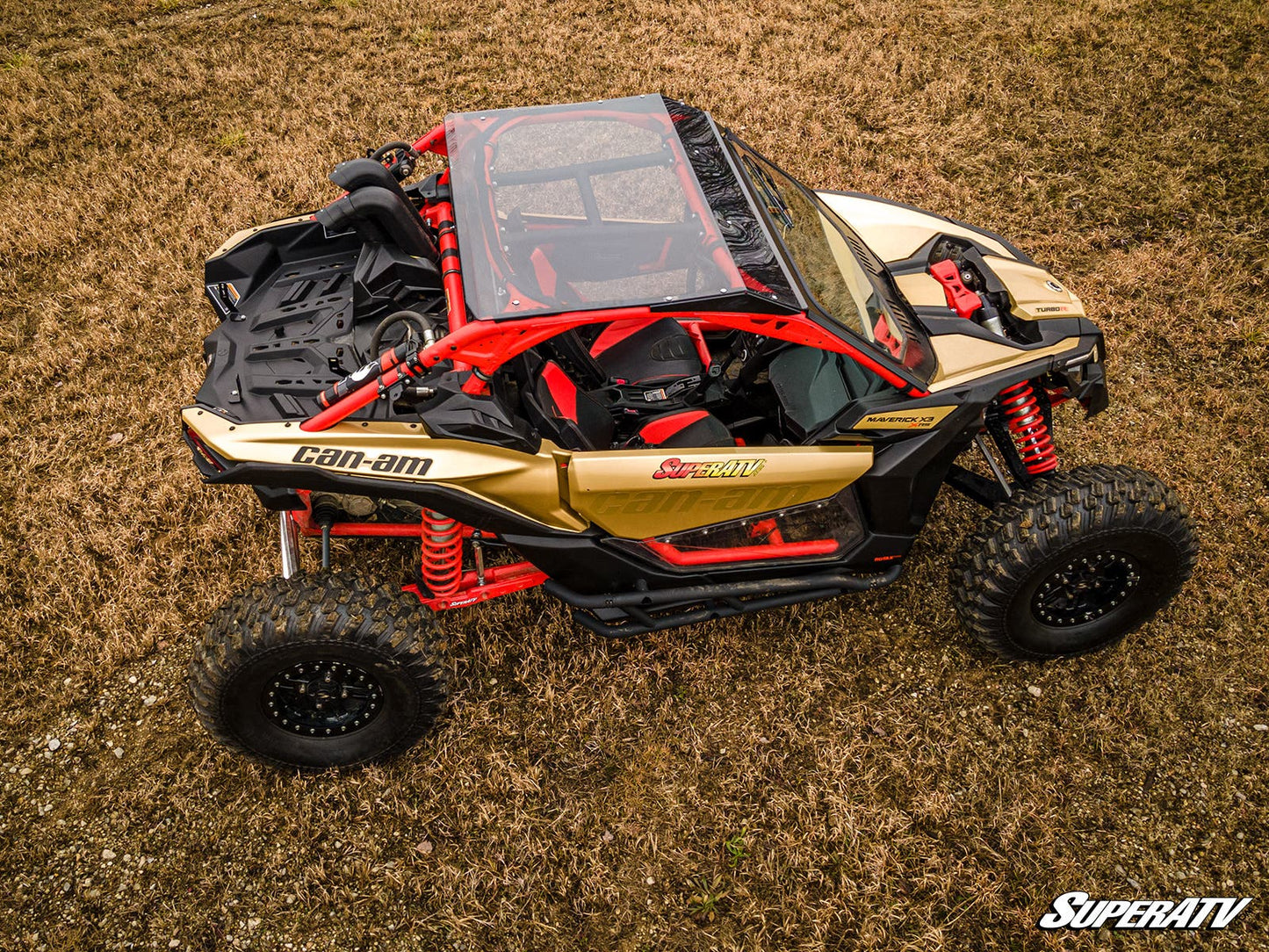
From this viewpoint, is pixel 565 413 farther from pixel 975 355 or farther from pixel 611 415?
pixel 975 355

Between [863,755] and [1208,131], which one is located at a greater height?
[1208,131]

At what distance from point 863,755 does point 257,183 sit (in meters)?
6.15

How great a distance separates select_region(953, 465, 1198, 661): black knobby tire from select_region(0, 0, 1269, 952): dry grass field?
270 mm

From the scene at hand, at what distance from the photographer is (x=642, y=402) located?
3949 millimetres

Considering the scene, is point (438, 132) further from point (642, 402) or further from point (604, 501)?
point (604, 501)

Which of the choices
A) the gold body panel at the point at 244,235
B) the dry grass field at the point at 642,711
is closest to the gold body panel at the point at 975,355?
the dry grass field at the point at 642,711

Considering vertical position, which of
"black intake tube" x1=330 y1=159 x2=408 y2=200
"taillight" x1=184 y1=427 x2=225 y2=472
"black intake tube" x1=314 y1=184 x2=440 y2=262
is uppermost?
"black intake tube" x1=330 y1=159 x2=408 y2=200

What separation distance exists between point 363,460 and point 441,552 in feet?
2.18

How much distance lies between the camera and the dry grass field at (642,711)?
11.3 feet

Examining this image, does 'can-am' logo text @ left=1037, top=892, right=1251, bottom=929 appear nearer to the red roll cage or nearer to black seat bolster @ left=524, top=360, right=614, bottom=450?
the red roll cage

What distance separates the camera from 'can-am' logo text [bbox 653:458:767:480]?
3.36 meters

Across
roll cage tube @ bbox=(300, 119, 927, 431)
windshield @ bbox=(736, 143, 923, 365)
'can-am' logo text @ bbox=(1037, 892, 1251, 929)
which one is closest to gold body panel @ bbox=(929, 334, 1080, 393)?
windshield @ bbox=(736, 143, 923, 365)

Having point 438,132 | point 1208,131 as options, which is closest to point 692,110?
point 438,132

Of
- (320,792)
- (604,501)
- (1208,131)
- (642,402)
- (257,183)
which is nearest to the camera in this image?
(604,501)
